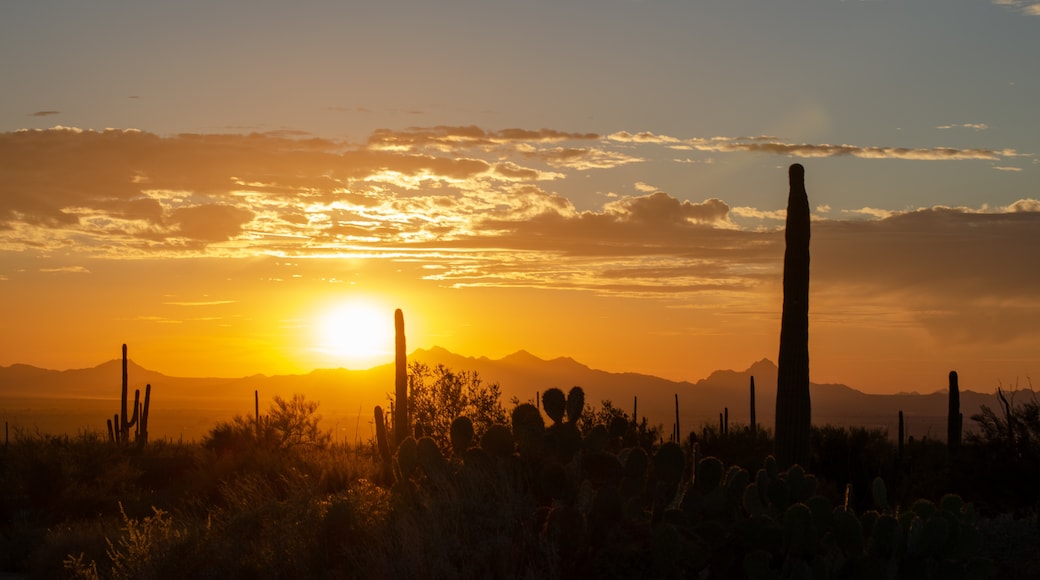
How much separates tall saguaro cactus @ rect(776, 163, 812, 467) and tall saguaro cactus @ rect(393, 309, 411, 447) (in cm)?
1010

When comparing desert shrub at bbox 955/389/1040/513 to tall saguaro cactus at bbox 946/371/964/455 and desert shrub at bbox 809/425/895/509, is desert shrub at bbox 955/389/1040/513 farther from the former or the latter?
tall saguaro cactus at bbox 946/371/964/455

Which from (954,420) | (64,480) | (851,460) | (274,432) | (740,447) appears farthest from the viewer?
(274,432)

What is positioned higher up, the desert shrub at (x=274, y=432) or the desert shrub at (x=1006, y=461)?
the desert shrub at (x=1006, y=461)

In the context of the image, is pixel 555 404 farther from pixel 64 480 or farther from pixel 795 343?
pixel 64 480

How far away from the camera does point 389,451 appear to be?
2558cm

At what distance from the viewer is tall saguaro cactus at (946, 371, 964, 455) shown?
1018 inches

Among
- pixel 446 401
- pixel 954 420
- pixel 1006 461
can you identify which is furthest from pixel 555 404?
pixel 954 420

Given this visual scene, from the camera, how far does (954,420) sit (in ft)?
92.0

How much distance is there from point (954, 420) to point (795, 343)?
11.4 meters

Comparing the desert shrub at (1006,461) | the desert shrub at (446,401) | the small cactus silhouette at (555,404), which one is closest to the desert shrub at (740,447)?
the desert shrub at (446,401)

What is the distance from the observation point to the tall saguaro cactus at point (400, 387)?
26297mm

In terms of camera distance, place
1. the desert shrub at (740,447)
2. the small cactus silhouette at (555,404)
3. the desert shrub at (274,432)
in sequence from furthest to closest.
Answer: the desert shrub at (274,432) < the desert shrub at (740,447) < the small cactus silhouette at (555,404)

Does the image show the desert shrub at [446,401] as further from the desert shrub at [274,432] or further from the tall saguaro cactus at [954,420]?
the tall saguaro cactus at [954,420]

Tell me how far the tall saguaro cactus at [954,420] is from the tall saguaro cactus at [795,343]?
6.95 metres
